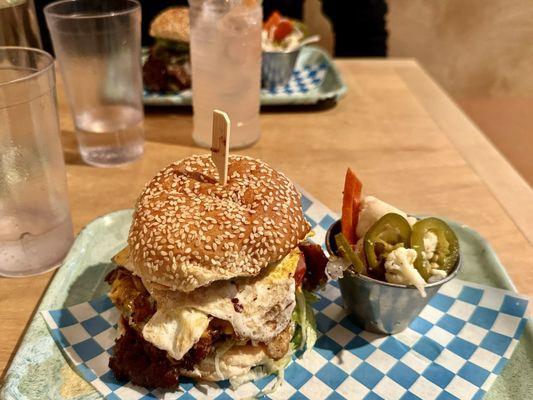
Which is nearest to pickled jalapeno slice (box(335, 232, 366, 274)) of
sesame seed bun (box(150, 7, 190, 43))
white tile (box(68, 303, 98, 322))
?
white tile (box(68, 303, 98, 322))

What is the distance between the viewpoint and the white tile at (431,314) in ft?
5.18

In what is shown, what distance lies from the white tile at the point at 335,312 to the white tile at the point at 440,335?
25 cm

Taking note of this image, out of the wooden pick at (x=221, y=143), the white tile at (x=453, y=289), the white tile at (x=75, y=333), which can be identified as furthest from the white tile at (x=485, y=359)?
the white tile at (x=75, y=333)

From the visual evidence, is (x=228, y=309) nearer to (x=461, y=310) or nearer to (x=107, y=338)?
(x=107, y=338)

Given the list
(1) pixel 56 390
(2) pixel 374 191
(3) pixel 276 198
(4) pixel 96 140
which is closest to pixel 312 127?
(2) pixel 374 191

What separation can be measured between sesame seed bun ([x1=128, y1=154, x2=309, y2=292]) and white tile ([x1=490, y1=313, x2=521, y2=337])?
611 millimetres

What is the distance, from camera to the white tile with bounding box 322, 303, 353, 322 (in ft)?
5.25

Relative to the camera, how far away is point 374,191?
216 cm

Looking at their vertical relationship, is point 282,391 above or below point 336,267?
below

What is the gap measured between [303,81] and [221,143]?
1783 mm

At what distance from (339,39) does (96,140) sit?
7.45ft

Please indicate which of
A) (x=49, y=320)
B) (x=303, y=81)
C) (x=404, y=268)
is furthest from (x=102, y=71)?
(x=404, y=268)

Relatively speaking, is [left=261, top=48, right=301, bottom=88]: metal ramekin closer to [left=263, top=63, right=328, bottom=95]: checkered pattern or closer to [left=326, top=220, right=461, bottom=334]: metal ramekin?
[left=263, top=63, right=328, bottom=95]: checkered pattern

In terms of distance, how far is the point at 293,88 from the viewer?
9.74 feet
